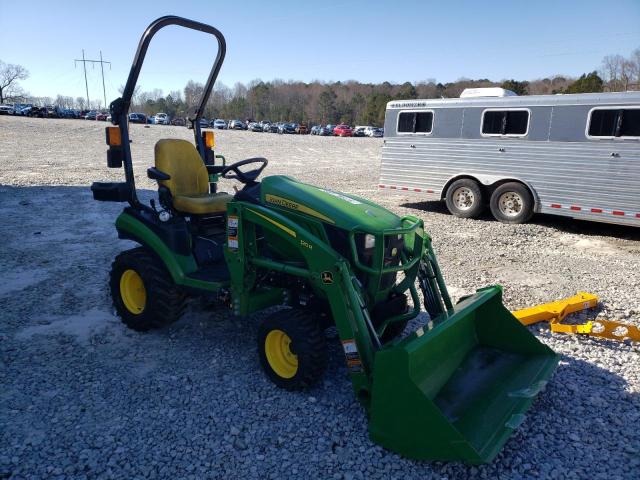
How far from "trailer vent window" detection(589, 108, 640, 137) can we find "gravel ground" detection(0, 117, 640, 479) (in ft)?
8.40

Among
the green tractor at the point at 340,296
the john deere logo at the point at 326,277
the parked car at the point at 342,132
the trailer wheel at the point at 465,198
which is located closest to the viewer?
the green tractor at the point at 340,296

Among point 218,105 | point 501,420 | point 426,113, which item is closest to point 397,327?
point 501,420

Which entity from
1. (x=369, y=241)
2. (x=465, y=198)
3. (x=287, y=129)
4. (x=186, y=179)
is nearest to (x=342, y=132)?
(x=287, y=129)

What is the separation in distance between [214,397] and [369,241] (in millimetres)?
1481

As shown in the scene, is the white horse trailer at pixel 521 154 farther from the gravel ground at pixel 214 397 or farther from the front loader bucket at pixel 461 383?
the front loader bucket at pixel 461 383

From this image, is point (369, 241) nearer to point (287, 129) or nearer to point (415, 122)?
point (415, 122)

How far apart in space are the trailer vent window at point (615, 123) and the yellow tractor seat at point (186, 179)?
6.46 metres

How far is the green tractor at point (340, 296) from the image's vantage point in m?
2.61

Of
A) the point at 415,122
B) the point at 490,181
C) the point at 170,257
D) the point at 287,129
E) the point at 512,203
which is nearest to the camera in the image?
the point at 170,257

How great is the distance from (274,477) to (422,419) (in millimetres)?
844

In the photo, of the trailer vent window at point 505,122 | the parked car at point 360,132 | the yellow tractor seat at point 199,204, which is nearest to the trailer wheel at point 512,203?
the trailer vent window at point 505,122

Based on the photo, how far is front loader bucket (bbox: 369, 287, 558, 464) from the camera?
2439 mm

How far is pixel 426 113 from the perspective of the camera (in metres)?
9.70

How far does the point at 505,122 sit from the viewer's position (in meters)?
8.73
